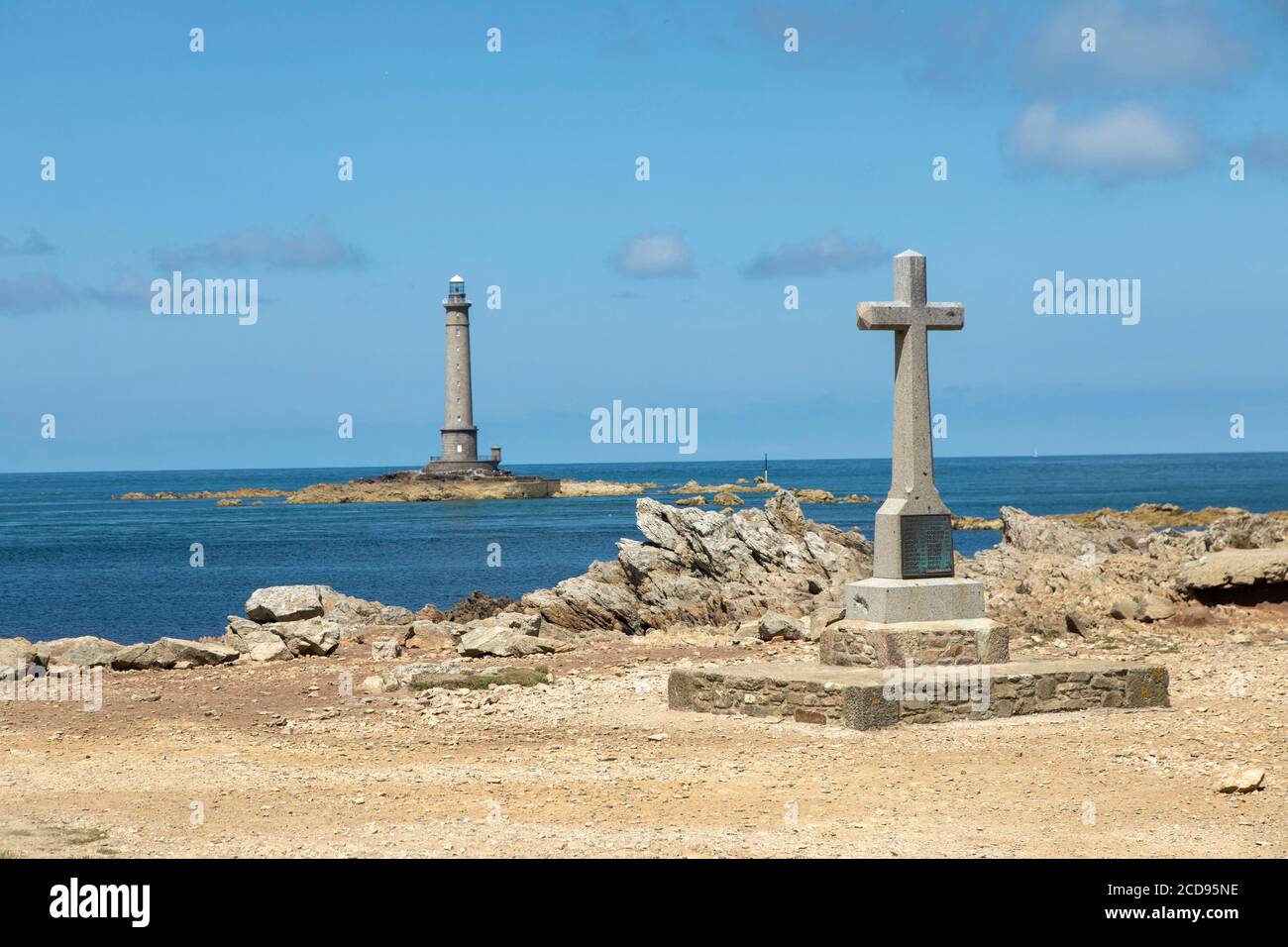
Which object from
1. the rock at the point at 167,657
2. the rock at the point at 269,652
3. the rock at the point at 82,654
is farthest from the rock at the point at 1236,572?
the rock at the point at 82,654

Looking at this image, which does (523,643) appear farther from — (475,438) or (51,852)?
(475,438)

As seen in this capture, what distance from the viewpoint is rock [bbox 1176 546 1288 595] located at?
62.2ft

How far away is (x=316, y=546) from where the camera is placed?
73.0 metres

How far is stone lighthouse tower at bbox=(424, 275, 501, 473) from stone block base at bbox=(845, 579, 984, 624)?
7093 centimetres

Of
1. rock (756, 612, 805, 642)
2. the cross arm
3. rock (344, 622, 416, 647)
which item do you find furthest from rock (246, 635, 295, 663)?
the cross arm

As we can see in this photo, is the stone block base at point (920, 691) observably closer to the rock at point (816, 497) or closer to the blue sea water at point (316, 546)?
the blue sea water at point (316, 546)

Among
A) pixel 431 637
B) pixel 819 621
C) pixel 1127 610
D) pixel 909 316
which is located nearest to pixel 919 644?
pixel 909 316

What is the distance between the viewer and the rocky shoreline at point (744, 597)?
736 inches

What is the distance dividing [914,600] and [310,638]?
352 inches

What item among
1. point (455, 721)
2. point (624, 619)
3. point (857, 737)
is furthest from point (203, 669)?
point (857, 737)

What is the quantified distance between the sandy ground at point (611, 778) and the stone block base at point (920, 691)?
224 mm

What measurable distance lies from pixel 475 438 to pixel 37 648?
76742 mm

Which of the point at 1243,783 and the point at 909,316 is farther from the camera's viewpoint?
the point at 909,316

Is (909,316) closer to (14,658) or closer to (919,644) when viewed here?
(919,644)
